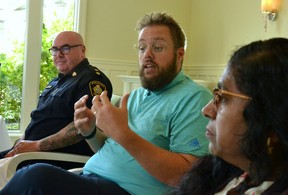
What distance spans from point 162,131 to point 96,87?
0.83 metres

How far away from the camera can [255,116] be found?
0.79 m

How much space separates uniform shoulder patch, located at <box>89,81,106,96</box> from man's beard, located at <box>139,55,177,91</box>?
57 centimetres

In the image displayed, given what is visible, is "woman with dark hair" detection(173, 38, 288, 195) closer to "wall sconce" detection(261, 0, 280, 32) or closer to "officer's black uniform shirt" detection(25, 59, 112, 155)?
"officer's black uniform shirt" detection(25, 59, 112, 155)

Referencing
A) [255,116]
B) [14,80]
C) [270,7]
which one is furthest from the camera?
[14,80]

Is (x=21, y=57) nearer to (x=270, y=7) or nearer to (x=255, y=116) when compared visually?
(x=270, y=7)

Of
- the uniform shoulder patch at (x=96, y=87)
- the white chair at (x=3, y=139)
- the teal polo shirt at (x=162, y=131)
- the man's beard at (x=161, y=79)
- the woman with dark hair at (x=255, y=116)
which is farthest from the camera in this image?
the white chair at (x=3, y=139)

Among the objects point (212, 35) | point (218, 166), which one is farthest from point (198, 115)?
point (212, 35)

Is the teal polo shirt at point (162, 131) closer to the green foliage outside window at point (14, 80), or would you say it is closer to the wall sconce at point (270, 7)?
the wall sconce at point (270, 7)

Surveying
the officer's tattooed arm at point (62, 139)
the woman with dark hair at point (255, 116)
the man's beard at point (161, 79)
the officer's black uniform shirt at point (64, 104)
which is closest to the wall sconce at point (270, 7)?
the officer's black uniform shirt at point (64, 104)

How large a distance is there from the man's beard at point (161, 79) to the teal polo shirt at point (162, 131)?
23 millimetres

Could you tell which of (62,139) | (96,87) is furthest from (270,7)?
(62,139)

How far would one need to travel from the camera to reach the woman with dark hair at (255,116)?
775mm

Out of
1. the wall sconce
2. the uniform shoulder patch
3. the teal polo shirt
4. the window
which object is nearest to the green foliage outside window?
the window

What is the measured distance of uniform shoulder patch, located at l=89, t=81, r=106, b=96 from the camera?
212cm
